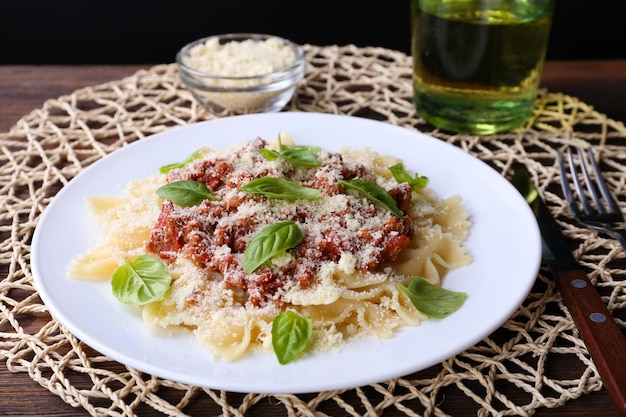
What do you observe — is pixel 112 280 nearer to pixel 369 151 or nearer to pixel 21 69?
pixel 369 151

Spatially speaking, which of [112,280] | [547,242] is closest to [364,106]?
[547,242]

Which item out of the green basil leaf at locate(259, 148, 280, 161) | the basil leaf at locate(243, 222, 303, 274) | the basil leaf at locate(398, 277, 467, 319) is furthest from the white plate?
the green basil leaf at locate(259, 148, 280, 161)

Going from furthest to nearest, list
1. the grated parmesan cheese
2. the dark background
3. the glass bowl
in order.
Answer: the dark background, the grated parmesan cheese, the glass bowl

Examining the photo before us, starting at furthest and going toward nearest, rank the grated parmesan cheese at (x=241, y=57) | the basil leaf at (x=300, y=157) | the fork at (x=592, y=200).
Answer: the grated parmesan cheese at (x=241, y=57) < the fork at (x=592, y=200) < the basil leaf at (x=300, y=157)

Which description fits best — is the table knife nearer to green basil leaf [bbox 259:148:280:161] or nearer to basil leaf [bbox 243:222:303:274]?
basil leaf [bbox 243:222:303:274]

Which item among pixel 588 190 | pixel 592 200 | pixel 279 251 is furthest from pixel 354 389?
pixel 588 190

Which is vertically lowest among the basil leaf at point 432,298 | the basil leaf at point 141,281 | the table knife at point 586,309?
the table knife at point 586,309

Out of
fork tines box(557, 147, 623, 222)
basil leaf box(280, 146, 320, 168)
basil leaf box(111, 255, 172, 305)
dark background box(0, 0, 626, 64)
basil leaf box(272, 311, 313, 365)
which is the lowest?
dark background box(0, 0, 626, 64)

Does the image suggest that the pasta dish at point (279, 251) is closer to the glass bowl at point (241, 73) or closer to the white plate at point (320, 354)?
the white plate at point (320, 354)

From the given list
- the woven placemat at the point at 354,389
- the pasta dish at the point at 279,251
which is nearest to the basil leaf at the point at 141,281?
the pasta dish at the point at 279,251
